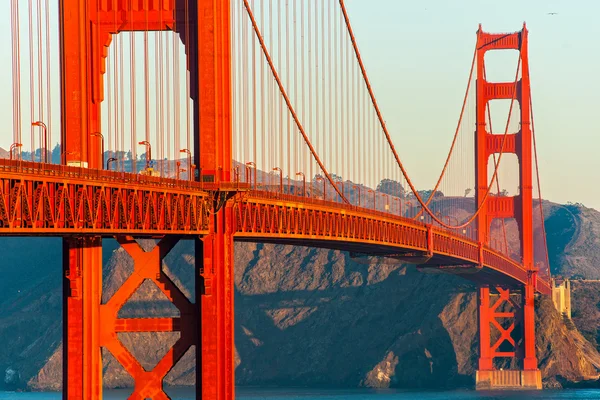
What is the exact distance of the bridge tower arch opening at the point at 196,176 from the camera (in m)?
51.8

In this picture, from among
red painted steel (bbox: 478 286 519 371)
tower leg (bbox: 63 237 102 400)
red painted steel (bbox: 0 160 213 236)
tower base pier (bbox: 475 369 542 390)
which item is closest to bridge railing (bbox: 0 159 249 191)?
red painted steel (bbox: 0 160 213 236)

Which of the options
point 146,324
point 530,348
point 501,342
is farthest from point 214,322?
point 501,342

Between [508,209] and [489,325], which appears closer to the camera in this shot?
[508,209]

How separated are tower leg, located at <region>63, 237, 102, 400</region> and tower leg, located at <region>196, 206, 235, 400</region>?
322 centimetres

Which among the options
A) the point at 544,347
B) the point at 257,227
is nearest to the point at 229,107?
the point at 257,227

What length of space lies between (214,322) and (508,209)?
235 feet

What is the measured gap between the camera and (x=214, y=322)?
51812 mm

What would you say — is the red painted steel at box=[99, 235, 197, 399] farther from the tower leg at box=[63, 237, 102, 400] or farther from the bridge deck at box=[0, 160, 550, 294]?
the bridge deck at box=[0, 160, 550, 294]

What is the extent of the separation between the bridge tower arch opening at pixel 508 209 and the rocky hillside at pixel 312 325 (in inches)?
395

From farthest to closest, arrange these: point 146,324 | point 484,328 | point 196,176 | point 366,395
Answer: point 366,395, point 484,328, point 196,176, point 146,324

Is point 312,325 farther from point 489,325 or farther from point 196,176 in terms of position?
point 196,176

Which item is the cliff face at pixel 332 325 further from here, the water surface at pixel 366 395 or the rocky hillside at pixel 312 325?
the water surface at pixel 366 395

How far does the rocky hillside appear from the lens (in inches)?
5748

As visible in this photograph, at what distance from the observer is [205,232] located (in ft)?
173
